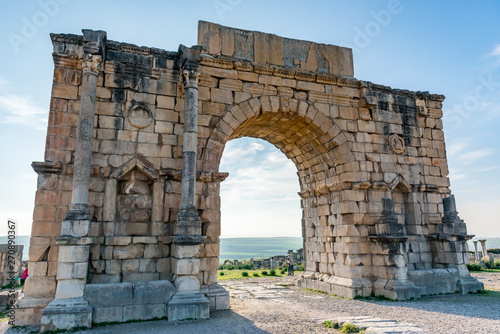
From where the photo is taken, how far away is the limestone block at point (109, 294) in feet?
21.6

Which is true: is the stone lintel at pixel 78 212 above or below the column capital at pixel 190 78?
below

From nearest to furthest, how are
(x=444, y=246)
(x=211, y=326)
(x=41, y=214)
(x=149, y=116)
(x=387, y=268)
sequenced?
1. (x=211, y=326)
2. (x=41, y=214)
3. (x=149, y=116)
4. (x=387, y=268)
5. (x=444, y=246)

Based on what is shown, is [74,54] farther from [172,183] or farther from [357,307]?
[357,307]

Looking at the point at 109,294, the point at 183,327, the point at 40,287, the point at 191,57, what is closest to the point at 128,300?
the point at 109,294

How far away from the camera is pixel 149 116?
26.9 ft

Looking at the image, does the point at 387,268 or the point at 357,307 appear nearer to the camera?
the point at 357,307

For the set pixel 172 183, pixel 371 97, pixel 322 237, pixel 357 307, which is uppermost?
Result: pixel 371 97

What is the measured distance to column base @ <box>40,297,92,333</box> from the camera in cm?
598

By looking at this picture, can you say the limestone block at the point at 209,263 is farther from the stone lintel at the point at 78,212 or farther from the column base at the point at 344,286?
the column base at the point at 344,286

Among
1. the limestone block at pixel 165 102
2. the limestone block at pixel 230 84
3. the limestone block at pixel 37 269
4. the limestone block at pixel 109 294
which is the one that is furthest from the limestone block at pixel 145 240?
the limestone block at pixel 230 84

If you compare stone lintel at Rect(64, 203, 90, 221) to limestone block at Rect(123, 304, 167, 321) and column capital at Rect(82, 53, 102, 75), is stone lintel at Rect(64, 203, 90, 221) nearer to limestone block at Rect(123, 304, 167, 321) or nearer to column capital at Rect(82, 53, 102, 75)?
limestone block at Rect(123, 304, 167, 321)

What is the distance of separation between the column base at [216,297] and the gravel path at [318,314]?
0.18 meters

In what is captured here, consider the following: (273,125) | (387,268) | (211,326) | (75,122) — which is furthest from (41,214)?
(387,268)

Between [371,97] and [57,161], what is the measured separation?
838cm
